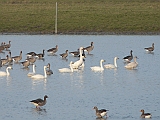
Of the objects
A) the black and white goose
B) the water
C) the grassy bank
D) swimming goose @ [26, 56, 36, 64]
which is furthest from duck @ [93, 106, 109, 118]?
the grassy bank

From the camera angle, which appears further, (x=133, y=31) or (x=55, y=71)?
(x=133, y=31)

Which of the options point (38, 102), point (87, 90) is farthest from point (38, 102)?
point (87, 90)

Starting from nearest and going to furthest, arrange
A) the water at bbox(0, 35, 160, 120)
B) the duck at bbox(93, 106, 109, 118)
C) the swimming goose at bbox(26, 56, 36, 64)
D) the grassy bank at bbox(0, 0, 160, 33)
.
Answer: the duck at bbox(93, 106, 109, 118), the water at bbox(0, 35, 160, 120), the swimming goose at bbox(26, 56, 36, 64), the grassy bank at bbox(0, 0, 160, 33)

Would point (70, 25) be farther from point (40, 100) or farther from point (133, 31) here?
point (40, 100)

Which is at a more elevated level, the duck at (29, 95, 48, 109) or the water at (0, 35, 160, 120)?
the duck at (29, 95, 48, 109)

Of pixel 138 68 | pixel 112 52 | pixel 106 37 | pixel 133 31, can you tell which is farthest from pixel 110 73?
pixel 133 31

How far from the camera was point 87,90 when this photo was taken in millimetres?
17266

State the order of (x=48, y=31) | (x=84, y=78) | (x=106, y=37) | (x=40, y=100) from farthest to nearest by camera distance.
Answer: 1. (x=48, y=31)
2. (x=106, y=37)
3. (x=84, y=78)
4. (x=40, y=100)

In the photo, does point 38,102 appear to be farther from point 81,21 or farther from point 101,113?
point 81,21

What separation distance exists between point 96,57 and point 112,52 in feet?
4.22

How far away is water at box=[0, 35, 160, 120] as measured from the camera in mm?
14492

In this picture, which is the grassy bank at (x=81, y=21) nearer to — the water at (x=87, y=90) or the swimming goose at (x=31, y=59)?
the water at (x=87, y=90)

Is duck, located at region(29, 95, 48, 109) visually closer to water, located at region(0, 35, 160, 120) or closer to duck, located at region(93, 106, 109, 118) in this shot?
water, located at region(0, 35, 160, 120)

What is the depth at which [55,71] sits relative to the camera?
20859mm
